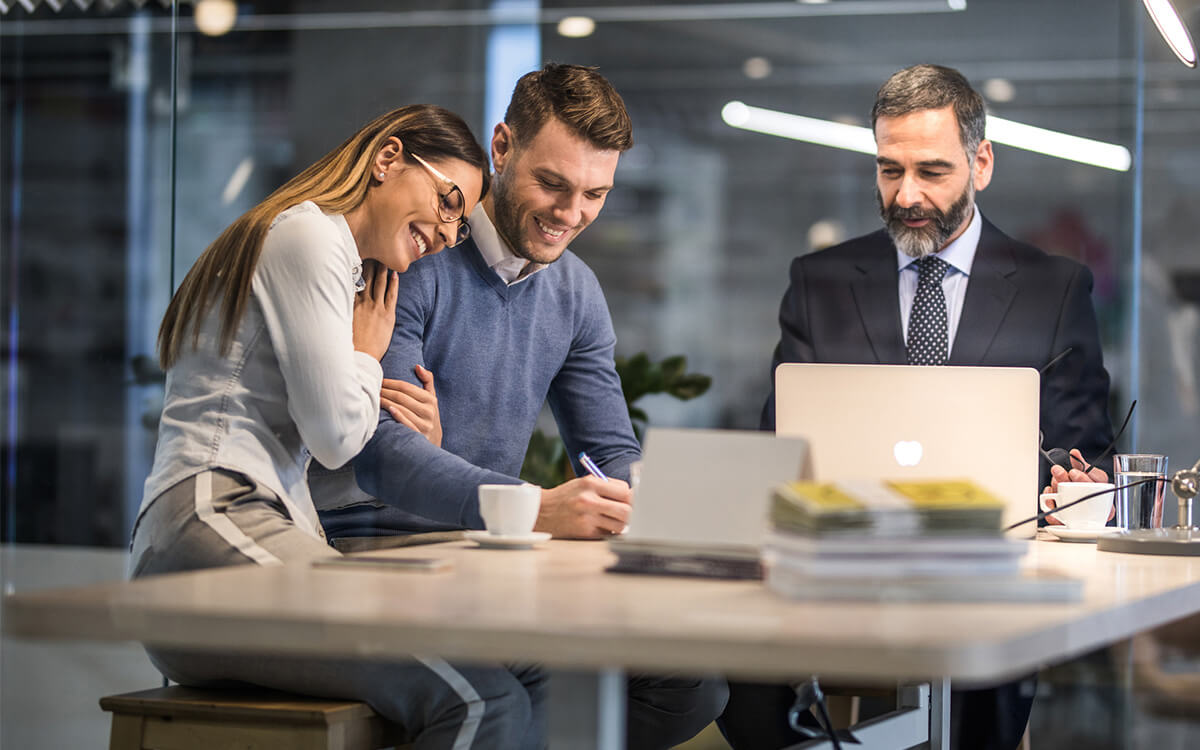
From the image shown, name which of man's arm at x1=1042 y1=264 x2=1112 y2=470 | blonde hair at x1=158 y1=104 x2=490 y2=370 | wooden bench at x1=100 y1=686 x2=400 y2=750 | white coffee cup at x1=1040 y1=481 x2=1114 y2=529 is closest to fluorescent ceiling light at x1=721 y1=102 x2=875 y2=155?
man's arm at x1=1042 y1=264 x2=1112 y2=470

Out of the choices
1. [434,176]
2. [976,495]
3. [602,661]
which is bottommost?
[602,661]

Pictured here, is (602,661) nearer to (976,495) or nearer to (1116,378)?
(976,495)

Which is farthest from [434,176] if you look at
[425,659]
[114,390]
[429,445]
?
[114,390]

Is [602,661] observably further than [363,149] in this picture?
No

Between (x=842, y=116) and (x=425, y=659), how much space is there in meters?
2.26

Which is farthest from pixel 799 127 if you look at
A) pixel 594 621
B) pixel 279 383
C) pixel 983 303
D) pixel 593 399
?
pixel 594 621

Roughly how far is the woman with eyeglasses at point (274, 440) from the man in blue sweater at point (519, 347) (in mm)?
313

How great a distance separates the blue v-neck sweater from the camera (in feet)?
8.70

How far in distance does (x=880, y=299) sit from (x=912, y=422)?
125 centimetres

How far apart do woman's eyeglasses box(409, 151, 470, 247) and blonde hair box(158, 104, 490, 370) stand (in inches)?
1.0

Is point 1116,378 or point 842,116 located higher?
point 842,116

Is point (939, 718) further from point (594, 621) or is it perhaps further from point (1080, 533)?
point (594, 621)

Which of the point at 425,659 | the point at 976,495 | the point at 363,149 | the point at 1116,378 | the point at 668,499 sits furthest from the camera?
the point at 1116,378

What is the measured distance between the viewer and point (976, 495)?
1.35 metres
